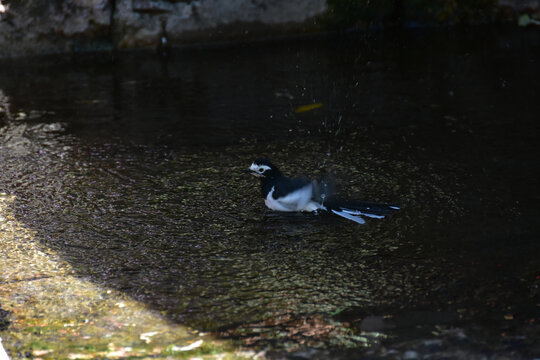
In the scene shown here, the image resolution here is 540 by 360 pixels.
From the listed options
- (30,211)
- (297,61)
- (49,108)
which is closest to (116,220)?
(30,211)

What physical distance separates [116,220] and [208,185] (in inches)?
31.7

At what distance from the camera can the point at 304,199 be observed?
14.8 feet

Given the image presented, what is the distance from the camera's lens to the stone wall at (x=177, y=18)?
9.48 m

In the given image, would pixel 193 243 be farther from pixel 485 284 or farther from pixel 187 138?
pixel 187 138

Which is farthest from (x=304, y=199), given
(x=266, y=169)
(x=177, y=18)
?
(x=177, y=18)

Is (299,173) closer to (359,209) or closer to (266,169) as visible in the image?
(266,169)

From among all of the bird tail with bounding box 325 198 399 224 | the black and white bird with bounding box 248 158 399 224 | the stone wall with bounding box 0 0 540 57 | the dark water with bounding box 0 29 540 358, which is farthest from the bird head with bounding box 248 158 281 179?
the stone wall with bounding box 0 0 540 57

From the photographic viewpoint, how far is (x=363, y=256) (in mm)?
3928

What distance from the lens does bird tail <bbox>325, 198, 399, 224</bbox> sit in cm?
442

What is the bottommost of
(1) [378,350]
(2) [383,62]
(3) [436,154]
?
(1) [378,350]

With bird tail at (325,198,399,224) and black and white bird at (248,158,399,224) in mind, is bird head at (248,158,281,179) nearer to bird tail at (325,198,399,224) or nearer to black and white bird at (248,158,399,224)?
black and white bird at (248,158,399,224)

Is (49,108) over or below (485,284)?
over

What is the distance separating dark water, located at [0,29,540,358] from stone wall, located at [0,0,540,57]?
837 mm

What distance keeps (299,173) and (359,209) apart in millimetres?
934
